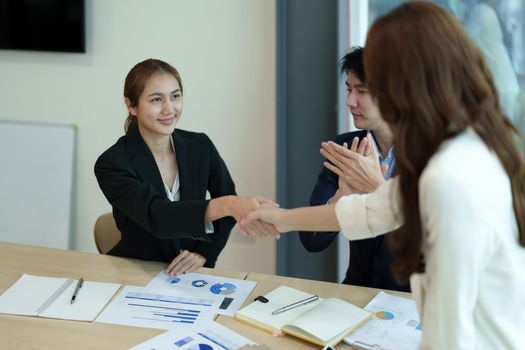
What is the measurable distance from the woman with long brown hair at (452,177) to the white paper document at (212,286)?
2.39 feet

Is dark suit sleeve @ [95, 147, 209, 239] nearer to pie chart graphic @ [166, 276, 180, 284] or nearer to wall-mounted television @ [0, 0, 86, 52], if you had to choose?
pie chart graphic @ [166, 276, 180, 284]

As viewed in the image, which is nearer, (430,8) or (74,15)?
(430,8)

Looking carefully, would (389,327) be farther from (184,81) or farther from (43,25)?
(43,25)

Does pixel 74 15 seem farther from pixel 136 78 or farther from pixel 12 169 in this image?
pixel 136 78

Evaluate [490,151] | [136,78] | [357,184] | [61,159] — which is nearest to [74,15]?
[61,159]

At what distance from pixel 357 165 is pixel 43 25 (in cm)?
214

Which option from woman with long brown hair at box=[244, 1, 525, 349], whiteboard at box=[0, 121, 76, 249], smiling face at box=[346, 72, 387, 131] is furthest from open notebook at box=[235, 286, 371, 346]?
whiteboard at box=[0, 121, 76, 249]

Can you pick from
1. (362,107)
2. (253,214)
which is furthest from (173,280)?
(362,107)

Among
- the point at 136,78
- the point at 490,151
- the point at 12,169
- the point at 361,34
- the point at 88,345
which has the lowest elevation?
the point at 88,345

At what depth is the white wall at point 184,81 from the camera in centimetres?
305

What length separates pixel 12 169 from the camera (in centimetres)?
351

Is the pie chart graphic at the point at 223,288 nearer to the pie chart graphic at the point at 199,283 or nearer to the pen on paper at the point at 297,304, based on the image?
the pie chart graphic at the point at 199,283

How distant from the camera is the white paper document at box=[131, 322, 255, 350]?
5.07 feet

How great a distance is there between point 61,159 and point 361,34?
1.77m
